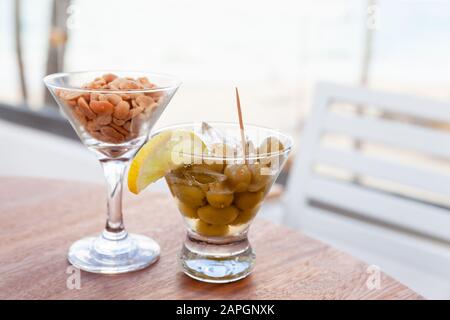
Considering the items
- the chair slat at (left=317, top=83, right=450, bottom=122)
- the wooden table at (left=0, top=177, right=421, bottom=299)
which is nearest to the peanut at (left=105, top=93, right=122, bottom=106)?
the wooden table at (left=0, top=177, right=421, bottom=299)

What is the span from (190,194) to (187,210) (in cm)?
3

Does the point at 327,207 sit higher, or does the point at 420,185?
the point at 420,185

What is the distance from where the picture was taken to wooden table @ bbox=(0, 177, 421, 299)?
735 millimetres

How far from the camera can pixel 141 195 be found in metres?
1.07

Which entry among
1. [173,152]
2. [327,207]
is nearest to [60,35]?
[327,207]

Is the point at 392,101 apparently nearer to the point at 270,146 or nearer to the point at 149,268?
the point at 270,146

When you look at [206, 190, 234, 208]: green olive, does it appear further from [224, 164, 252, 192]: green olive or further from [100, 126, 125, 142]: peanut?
[100, 126, 125, 142]: peanut

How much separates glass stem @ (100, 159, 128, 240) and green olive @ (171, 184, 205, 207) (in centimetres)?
11

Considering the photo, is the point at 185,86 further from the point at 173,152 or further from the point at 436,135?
the point at 173,152

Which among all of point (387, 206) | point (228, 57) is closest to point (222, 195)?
point (387, 206)

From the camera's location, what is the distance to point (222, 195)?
0.72 metres
